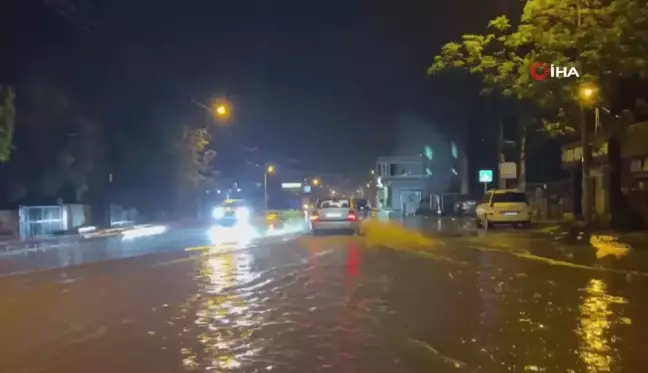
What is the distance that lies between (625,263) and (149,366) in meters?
13.5

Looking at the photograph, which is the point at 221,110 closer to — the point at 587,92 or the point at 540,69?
the point at 540,69

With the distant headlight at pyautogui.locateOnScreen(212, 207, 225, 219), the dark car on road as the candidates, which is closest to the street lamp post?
the dark car on road

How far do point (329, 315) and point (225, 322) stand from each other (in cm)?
147

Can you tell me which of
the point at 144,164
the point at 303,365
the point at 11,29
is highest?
the point at 11,29

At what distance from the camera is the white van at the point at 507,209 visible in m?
35.7

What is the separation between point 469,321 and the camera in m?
11.1

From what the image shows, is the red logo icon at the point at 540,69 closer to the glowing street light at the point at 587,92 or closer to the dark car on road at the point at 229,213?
the glowing street light at the point at 587,92

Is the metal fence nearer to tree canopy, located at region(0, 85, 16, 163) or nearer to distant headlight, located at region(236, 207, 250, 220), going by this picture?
tree canopy, located at region(0, 85, 16, 163)

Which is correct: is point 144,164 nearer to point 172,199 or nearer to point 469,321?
point 172,199

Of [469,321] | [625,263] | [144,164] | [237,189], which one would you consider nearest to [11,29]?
[144,164]

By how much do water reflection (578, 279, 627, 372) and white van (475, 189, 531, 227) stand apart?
20.9 m

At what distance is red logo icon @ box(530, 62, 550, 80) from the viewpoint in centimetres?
2536

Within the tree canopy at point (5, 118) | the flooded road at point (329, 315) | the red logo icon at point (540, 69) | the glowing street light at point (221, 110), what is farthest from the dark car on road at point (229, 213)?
the flooded road at point (329, 315)

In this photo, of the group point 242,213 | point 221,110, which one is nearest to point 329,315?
point 221,110
